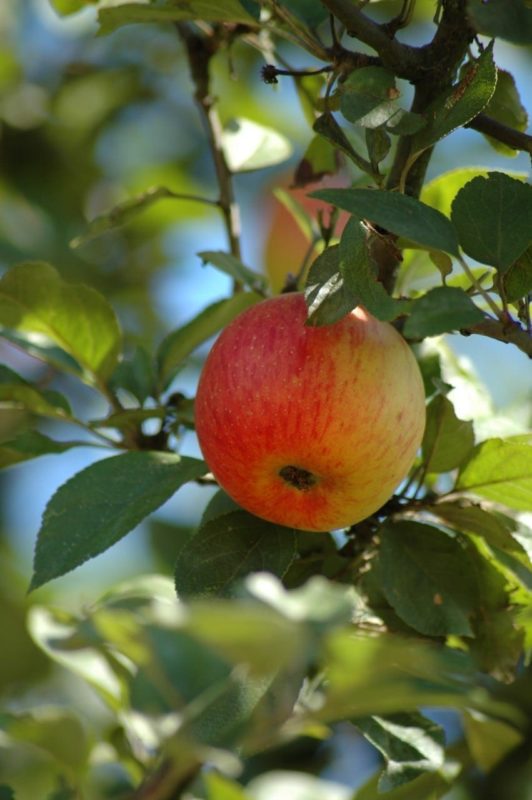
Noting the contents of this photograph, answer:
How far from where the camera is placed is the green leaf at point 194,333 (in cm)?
153

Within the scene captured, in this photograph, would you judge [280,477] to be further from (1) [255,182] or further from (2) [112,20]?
(1) [255,182]

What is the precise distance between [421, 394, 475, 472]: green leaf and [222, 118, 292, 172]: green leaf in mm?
605

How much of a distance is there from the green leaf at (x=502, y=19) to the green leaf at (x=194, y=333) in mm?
577

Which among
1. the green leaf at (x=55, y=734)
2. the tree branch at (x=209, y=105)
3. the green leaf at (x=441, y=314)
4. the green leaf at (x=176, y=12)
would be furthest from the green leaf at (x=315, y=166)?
the green leaf at (x=55, y=734)

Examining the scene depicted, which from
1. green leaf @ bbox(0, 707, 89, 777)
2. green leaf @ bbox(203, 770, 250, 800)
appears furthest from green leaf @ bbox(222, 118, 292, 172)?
green leaf @ bbox(203, 770, 250, 800)

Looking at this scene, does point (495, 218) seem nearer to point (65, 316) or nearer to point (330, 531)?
point (330, 531)

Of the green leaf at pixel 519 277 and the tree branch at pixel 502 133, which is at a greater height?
the tree branch at pixel 502 133

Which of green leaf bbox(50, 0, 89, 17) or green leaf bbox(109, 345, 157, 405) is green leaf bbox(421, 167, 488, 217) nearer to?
green leaf bbox(109, 345, 157, 405)

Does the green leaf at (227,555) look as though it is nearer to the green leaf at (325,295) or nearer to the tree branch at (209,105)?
the green leaf at (325,295)

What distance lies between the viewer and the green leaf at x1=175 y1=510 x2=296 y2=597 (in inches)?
48.3

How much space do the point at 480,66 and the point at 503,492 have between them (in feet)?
1.61

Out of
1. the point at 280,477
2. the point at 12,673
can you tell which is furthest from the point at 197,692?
the point at 12,673

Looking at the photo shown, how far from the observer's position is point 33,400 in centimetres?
154

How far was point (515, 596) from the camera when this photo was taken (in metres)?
1.38
